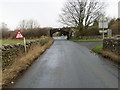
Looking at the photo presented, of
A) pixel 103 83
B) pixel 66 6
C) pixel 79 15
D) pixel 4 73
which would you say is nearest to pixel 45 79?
pixel 4 73

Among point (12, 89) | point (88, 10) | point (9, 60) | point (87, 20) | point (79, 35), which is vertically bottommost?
point (12, 89)

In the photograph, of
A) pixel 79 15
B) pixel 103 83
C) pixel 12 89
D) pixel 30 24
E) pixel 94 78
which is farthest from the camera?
pixel 30 24

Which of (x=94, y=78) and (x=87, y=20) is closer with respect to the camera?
(x=94, y=78)

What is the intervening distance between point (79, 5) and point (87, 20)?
511cm

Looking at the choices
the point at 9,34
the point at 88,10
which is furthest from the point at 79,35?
the point at 9,34

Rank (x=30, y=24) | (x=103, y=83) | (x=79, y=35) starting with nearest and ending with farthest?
(x=103, y=83) → (x=79, y=35) → (x=30, y=24)

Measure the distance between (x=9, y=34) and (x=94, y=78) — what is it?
3789 cm

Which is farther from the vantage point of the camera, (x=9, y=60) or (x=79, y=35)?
(x=79, y=35)

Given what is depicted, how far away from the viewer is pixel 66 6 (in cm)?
3266

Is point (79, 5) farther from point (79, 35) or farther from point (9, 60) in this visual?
point (9, 60)

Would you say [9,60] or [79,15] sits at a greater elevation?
[79,15]

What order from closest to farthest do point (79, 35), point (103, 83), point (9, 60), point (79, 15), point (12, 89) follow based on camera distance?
point (12, 89), point (103, 83), point (9, 60), point (79, 15), point (79, 35)

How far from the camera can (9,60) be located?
216 inches

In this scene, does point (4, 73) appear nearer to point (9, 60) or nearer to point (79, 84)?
point (9, 60)
